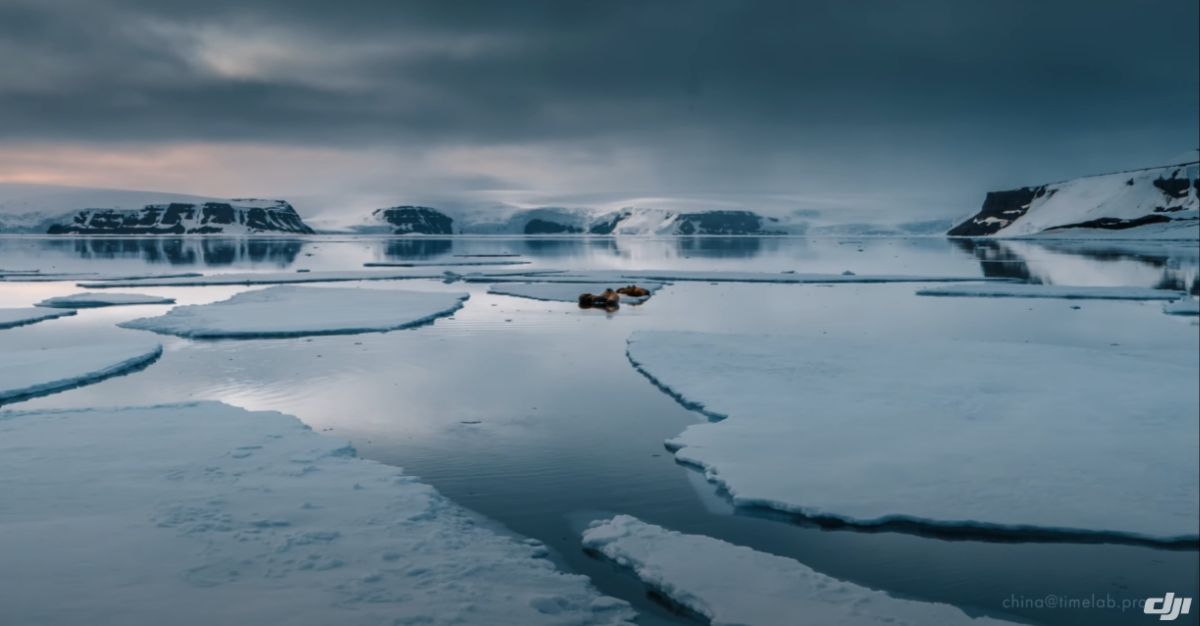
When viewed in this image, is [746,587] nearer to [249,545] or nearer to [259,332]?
[249,545]

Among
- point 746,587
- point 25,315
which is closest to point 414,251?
point 25,315

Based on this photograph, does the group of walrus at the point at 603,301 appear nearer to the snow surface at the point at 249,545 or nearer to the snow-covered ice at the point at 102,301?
the snow-covered ice at the point at 102,301

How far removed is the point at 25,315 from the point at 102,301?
3.26 metres

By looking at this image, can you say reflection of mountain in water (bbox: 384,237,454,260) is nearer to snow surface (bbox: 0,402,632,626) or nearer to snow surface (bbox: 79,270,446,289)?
snow surface (bbox: 79,270,446,289)

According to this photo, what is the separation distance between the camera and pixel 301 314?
1980 cm

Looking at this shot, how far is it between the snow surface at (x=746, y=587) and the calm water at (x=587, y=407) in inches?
6.8

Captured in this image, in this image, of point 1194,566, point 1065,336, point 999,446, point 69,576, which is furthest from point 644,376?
point 1065,336

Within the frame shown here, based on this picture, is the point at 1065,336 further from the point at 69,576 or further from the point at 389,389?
the point at 69,576

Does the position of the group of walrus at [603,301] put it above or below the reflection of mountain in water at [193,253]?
below

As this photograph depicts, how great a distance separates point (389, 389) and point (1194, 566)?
9.16 meters

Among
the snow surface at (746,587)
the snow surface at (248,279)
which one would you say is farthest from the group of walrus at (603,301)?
the snow surface at (746,587)

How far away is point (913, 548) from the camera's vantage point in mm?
6078

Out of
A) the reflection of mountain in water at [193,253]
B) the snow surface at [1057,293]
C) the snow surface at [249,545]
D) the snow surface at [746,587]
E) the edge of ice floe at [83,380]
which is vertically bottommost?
the snow surface at [746,587]

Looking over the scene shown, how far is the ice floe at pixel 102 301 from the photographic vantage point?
2264 cm
